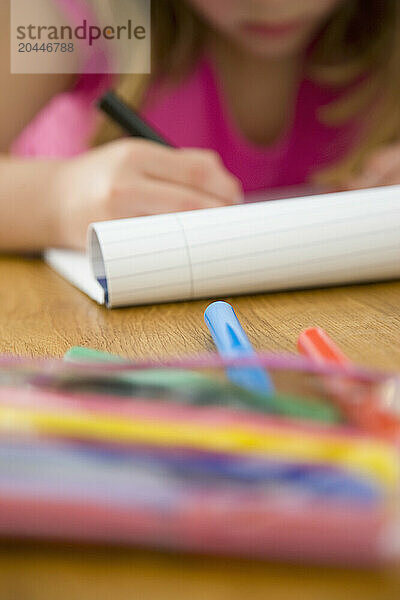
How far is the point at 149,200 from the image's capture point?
577 mm

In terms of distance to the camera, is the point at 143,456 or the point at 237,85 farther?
the point at 237,85

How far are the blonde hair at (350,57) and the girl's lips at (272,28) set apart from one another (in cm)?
12

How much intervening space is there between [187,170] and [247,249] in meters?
0.14

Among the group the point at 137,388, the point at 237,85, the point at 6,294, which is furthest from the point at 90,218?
the point at 237,85

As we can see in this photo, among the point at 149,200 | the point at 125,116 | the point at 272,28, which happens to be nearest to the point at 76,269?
the point at 149,200

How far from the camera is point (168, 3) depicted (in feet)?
3.07

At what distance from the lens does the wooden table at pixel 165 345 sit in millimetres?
195

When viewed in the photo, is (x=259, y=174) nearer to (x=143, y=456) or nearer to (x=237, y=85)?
(x=237, y=85)

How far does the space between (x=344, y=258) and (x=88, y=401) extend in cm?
30

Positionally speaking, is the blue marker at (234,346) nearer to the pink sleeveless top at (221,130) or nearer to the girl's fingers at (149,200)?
the girl's fingers at (149,200)

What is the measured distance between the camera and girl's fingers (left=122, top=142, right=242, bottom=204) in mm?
595

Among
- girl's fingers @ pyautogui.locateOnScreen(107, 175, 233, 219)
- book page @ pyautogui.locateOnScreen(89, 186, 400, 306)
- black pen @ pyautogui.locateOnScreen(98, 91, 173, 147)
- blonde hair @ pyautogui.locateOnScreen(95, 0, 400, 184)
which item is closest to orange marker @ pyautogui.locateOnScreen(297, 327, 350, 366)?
book page @ pyautogui.locateOnScreen(89, 186, 400, 306)

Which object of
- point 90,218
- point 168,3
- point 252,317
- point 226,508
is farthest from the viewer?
point 168,3

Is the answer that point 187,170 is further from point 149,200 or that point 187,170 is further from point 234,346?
point 234,346
